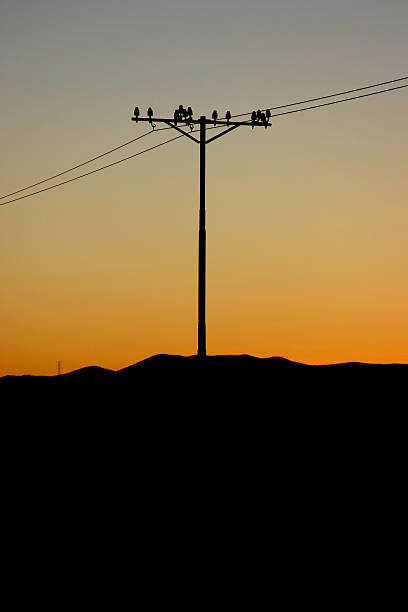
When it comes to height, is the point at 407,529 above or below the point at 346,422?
below

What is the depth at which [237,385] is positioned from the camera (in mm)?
40938

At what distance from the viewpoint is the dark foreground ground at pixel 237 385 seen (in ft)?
126

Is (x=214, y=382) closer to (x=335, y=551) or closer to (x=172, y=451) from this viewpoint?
(x=172, y=451)

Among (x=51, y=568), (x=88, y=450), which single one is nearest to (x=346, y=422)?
(x=88, y=450)

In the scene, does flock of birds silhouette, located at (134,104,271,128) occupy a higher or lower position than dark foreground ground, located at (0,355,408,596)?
higher

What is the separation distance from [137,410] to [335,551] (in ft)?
64.8

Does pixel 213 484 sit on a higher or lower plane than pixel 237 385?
lower

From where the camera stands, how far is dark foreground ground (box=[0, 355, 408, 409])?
3850 cm

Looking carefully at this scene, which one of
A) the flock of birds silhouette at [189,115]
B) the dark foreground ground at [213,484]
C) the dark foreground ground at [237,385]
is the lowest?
the dark foreground ground at [213,484]

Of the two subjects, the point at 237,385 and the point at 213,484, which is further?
the point at 237,385

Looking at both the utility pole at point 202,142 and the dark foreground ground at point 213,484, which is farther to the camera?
the utility pole at point 202,142

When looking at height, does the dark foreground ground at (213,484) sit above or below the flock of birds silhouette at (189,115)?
below

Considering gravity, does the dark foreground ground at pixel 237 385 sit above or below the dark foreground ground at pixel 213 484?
above

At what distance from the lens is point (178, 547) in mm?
23000
